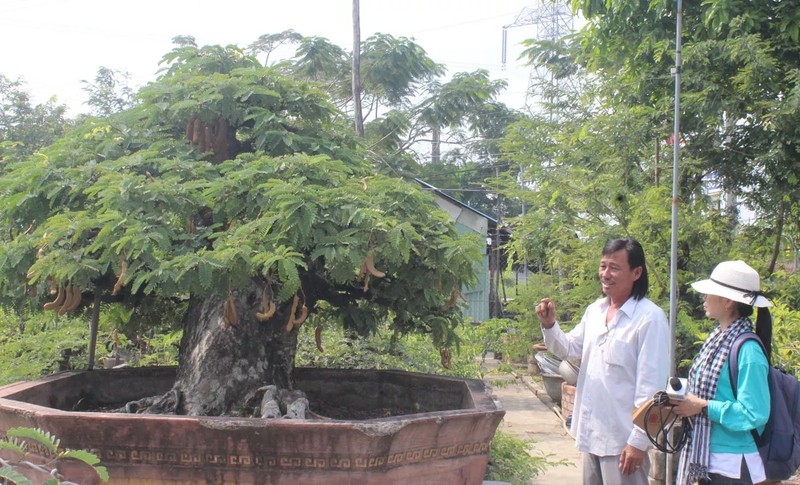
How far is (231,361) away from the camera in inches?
161

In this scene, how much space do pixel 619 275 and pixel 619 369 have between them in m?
0.40

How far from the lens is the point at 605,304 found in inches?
136

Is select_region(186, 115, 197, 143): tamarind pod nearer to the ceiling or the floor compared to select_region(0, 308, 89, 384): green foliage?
nearer to the ceiling

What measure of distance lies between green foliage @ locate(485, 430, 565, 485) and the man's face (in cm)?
204

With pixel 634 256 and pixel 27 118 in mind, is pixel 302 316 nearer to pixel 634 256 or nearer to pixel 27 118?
pixel 634 256

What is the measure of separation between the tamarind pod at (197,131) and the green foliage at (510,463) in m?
2.73

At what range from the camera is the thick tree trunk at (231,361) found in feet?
13.1

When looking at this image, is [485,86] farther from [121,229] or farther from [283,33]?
[121,229]

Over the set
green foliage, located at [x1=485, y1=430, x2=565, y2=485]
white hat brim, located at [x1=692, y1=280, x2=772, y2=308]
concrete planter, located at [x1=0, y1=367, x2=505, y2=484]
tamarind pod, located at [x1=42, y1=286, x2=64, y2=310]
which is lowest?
green foliage, located at [x1=485, y1=430, x2=565, y2=485]

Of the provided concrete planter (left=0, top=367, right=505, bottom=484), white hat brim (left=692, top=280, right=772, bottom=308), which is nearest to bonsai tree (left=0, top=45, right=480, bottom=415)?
concrete planter (left=0, top=367, right=505, bottom=484)

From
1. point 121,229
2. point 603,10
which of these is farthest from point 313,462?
point 603,10

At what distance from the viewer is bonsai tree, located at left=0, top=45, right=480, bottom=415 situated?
135 inches

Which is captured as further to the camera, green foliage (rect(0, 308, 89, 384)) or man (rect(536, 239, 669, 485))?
green foliage (rect(0, 308, 89, 384))

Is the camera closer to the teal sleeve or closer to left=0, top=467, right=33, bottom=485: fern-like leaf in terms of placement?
the teal sleeve
